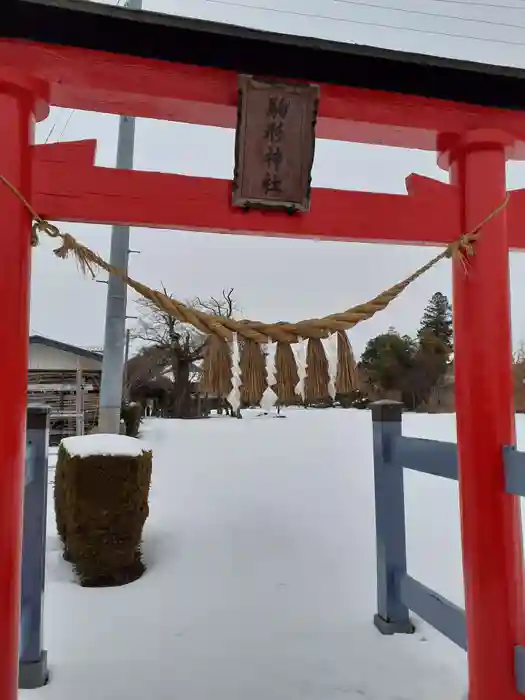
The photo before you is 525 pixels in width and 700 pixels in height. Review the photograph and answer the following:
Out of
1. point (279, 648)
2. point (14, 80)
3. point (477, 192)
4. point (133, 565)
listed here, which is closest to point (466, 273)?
point (477, 192)

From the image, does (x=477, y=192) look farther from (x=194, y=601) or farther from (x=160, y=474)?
(x=160, y=474)

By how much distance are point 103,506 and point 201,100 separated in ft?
8.66

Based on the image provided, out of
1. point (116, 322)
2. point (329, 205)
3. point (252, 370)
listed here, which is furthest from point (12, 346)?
point (116, 322)

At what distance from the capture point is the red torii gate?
6.57ft

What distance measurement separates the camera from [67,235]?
1985 millimetres

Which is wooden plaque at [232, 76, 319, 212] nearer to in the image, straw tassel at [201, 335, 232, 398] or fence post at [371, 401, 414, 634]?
straw tassel at [201, 335, 232, 398]

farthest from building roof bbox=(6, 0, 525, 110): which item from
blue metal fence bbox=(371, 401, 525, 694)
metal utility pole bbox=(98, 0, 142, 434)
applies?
metal utility pole bbox=(98, 0, 142, 434)

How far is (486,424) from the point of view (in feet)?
7.53

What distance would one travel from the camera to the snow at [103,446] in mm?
3807

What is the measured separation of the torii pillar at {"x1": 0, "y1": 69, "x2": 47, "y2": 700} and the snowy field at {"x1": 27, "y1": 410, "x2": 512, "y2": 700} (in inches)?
32.8

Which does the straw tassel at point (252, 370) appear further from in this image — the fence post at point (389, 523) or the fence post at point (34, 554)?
the fence post at point (389, 523)

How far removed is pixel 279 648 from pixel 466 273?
83.1 inches

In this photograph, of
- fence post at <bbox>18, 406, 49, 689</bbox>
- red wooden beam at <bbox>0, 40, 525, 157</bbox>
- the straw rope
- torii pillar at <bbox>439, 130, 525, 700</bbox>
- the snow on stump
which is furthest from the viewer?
the snow on stump

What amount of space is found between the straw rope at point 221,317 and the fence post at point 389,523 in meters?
1.39
